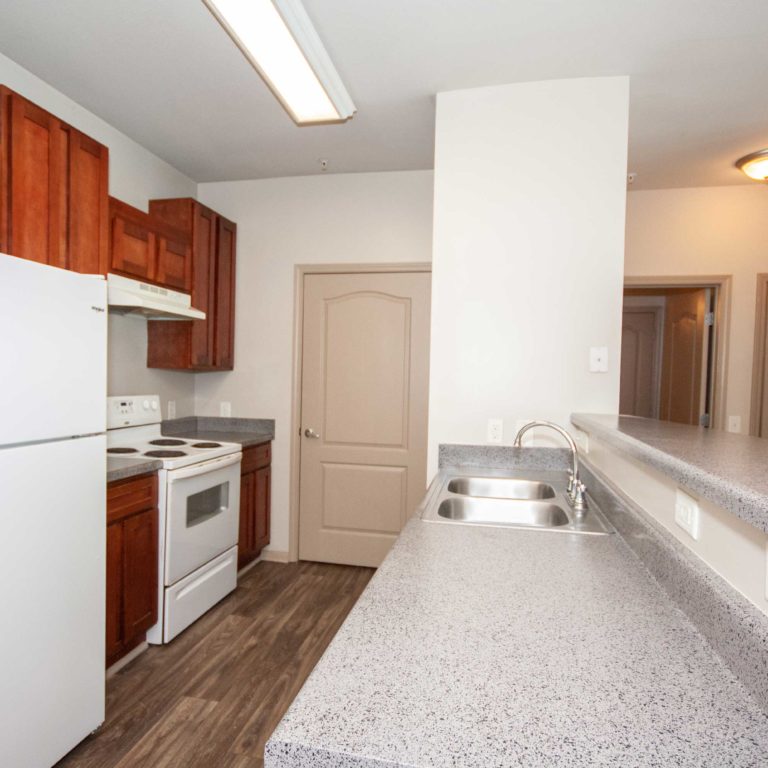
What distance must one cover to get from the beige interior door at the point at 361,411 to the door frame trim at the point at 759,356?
86.7 inches

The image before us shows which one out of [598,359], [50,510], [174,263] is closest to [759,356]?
[598,359]

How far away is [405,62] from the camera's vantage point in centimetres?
210

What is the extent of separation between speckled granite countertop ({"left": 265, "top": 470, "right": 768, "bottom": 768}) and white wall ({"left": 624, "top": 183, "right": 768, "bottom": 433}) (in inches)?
116

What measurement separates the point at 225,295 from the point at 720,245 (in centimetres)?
338

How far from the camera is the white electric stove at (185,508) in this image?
236 cm

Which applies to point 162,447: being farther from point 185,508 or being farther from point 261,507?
point 261,507

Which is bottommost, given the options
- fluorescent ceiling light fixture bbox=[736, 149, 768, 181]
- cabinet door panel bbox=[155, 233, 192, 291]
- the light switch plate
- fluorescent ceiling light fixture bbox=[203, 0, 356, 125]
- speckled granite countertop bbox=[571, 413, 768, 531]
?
speckled granite countertop bbox=[571, 413, 768, 531]

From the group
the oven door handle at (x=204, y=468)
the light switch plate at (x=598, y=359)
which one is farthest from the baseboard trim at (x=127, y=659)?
the light switch plate at (x=598, y=359)

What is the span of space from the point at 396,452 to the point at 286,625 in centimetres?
127

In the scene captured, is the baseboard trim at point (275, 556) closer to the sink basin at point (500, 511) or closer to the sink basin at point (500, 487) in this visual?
the sink basin at point (500, 487)

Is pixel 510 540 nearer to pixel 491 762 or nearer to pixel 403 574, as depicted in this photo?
pixel 403 574

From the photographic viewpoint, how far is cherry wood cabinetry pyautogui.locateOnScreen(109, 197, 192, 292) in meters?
2.48

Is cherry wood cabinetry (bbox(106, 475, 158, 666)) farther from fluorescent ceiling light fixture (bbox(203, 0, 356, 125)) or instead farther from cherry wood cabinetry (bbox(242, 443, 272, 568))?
fluorescent ceiling light fixture (bbox(203, 0, 356, 125))

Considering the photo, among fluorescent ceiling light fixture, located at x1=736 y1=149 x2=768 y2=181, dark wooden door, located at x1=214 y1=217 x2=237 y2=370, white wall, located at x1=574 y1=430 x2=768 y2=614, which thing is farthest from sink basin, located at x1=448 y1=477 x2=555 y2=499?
fluorescent ceiling light fixture, located at x1=736 y1=149 x2=768 y2=181
